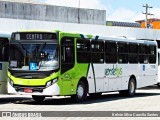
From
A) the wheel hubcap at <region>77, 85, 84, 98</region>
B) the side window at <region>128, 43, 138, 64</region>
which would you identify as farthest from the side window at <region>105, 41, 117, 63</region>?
the wheel hubcap at <region>77, 85, 84, 98</region>

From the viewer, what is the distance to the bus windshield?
58.7ft

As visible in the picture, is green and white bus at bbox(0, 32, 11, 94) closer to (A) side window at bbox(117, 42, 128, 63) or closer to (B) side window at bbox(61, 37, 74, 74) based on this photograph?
(B) side window at bbox(61, 37, 74, 74)

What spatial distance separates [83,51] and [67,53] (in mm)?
1255

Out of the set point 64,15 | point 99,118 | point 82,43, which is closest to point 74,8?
point 64,15

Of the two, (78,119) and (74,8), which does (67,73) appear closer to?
(78,119)

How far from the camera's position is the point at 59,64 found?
58.7 ft

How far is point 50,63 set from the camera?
17875 mm

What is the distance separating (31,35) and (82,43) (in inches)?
86.1

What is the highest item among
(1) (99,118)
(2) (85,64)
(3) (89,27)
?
(3) (89,27)

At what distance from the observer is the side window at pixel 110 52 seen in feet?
70.8

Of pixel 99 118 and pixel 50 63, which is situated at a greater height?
pixel 50 63

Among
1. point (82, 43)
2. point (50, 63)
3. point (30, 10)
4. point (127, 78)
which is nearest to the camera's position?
point (50, 63)

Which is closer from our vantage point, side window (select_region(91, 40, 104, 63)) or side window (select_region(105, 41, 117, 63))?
side window (select_region(91, 40, 104, 63))

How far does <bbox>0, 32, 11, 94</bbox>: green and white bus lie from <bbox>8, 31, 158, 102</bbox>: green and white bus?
0.27 metres
